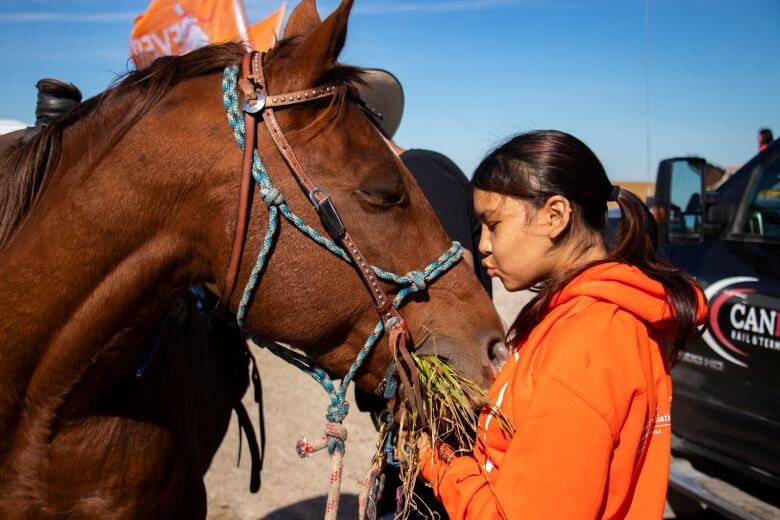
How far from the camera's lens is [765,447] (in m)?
3.00

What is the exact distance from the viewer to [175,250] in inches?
67.1

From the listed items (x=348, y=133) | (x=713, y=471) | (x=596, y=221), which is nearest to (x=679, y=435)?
(x=713, y=471)

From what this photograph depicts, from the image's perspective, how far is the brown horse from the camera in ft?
5.47

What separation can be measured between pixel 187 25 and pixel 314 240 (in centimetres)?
465

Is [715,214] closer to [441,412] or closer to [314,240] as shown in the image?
[441,412]

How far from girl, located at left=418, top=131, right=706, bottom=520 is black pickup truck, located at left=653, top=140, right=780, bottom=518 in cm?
178

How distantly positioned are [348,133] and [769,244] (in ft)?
8.12

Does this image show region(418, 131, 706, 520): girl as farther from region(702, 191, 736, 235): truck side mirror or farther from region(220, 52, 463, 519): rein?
region(702, 191, 736, 235): truck side mirror

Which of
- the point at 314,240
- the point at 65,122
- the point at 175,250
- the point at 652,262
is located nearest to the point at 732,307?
the point at 652,262

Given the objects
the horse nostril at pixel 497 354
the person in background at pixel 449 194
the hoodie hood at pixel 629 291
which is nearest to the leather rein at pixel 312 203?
the horse nostril at pixel 497 354

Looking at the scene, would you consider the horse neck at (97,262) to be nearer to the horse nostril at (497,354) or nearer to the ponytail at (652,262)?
the horse nostril at (497,354)

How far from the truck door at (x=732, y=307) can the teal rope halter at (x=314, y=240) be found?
6.78ft

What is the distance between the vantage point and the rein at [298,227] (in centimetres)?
162

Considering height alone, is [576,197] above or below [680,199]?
above
